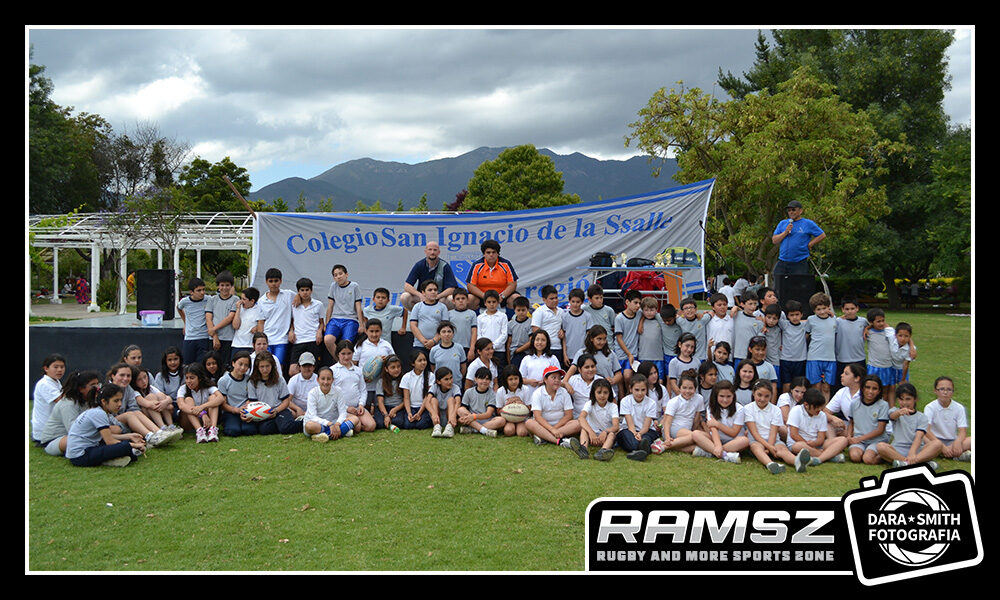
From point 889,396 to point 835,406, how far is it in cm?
96

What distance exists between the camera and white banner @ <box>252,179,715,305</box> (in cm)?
938

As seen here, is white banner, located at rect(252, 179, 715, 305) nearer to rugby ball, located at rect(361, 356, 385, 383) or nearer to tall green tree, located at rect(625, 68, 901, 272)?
rugby ball, located at rect(361, 356, 385, 383)

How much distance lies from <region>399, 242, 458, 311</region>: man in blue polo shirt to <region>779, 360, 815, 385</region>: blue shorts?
12.2 ft

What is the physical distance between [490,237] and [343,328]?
9.16ft

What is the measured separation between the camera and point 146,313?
9.53 metres

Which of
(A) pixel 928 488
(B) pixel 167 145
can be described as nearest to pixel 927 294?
(A) pixel 928 488

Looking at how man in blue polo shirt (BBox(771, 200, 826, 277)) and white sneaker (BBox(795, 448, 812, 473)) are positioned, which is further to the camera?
man in blue polo shirt (BBox(771, 200, 826, 277))

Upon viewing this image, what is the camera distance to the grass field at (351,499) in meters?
3.96

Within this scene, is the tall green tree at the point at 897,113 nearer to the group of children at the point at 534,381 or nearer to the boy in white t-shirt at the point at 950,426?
the group of children at the point at 534,381

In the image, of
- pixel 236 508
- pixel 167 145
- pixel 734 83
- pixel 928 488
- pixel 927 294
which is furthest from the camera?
pixel 167 145

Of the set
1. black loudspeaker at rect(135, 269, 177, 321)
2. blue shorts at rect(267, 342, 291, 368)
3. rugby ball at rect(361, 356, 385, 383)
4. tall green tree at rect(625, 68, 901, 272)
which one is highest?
tall green tree at rect(625, 68, 901, 272)

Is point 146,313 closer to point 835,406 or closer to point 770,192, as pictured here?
point 835,406

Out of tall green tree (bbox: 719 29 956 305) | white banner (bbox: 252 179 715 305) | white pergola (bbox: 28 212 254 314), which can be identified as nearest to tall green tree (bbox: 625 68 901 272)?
tall green tree (bbox: 719 29 956 305)

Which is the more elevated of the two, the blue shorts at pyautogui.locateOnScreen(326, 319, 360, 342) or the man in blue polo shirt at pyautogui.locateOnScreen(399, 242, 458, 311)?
the man in blue polo shirt at pyautogui.locateOnScreen(399, 242, 458, 311)
